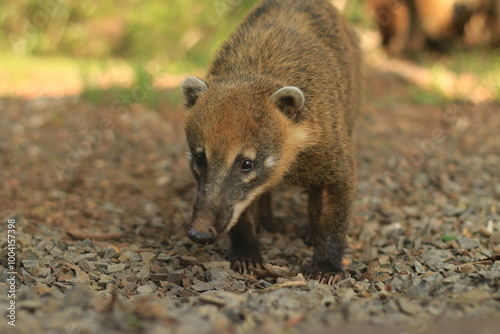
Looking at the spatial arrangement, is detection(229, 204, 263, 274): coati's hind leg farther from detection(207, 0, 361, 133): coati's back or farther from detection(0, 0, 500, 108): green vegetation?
detection(0, 0, 500, 108): green vegetation

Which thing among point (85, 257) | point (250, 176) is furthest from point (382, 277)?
point (85, 257)

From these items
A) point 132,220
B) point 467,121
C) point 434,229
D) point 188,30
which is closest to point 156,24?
point 188,30

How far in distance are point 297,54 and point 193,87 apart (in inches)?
38.1

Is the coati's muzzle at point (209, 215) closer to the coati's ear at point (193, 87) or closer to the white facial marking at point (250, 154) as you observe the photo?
the white facial marking at point (250, 154)

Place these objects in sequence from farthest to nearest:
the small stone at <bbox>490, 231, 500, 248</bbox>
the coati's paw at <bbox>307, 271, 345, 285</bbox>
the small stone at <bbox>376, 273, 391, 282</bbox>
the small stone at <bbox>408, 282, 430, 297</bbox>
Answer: the small stone at <bbox>490, 231, 500, 248</bbox> → the coati's paw at <bbox>307, 271, 345, 285</bbox> → the small stone at <bbox>376, 273, 391, 282</bbox> → the small stone at <bbox>408, 282, 430, 297</bbox>

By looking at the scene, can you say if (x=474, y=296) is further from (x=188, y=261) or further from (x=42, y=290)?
(x=42, y=290)

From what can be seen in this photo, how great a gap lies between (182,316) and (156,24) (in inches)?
490

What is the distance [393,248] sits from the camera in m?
4.99

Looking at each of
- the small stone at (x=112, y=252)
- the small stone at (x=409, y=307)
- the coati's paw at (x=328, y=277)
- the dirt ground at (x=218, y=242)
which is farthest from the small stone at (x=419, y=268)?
the small stone at (x=112, y=252)

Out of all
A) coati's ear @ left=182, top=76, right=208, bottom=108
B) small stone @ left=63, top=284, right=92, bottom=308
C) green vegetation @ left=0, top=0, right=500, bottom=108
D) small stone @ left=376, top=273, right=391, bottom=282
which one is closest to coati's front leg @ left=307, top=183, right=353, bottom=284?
small stone @ left=376, top=273, right=391, bottom=282

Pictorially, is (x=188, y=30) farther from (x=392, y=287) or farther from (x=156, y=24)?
(x=392, y=287)

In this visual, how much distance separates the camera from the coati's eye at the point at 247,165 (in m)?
4.05

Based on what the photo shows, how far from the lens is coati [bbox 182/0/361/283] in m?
3.98

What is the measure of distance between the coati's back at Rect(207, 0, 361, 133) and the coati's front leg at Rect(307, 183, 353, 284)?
61cm
